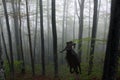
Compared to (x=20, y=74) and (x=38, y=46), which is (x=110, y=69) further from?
(x=38, y=46)

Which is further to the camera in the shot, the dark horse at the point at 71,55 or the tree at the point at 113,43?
the dark horse at the point at 71,55

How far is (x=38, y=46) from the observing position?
36.4 metres

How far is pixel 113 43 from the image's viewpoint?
504cm

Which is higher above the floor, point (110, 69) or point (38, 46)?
point (110, 69)

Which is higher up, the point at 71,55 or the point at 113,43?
the point at 113,43

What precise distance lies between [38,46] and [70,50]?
3134 centimetres

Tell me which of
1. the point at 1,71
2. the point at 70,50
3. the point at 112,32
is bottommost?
the point at 1,71

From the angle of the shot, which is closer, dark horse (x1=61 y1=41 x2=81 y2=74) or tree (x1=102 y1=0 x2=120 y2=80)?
tree (x1=102 y1=0 x2=120 y2=80)

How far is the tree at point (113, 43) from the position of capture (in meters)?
4.92

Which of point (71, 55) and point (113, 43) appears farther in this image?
point (71, 55)

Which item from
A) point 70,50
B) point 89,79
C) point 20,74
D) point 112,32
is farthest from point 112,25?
point 20,74

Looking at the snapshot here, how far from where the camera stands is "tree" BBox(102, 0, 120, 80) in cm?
492

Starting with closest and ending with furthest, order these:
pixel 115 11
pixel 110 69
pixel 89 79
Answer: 1. pixel 115 11
2. pixel 110 69
3. pixel 89 79

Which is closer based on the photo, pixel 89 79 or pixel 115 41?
pixel 115 41
